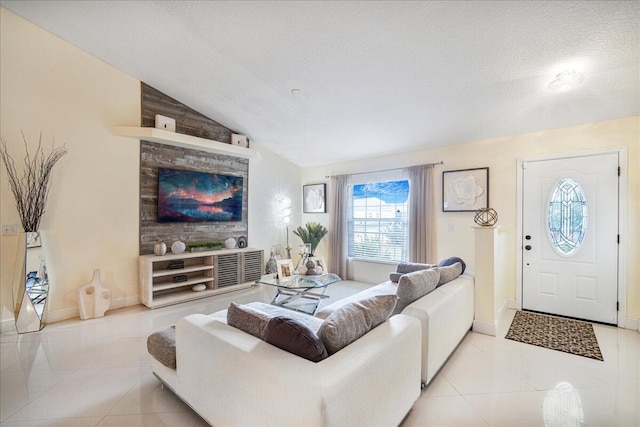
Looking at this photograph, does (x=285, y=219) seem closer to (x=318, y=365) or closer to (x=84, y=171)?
(x=84, y=171)

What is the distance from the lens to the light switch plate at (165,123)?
153 inches

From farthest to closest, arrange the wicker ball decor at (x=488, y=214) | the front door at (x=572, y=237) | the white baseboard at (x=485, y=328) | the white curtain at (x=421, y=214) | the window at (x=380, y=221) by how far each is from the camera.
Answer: the window at (x=380, y=221) < the white curtain at (x=421, y=214) < the front door at (x=572, y=237) < the wicker ball decor at (x=488, y=214) < the white baseboard at (x=485, y=328)

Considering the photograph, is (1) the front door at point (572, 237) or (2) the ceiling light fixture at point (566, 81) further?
(1) the front door at point (572, 237)

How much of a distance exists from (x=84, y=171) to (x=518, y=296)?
585cm

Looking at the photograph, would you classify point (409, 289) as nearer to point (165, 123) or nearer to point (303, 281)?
point (303, 281)

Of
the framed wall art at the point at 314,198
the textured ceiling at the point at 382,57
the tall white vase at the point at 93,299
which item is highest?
the textured ceiling at the point at 382,57

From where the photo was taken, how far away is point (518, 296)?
366cm

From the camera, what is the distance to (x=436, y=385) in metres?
2.02

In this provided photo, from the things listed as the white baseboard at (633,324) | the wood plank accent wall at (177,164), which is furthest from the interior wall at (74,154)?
the white baseboard at (633,324)

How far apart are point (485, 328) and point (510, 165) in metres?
2.20

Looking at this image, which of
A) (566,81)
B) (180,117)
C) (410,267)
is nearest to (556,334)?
(410,267)

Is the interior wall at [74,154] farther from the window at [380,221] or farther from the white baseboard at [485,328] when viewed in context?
the white baseboard at [485,328]

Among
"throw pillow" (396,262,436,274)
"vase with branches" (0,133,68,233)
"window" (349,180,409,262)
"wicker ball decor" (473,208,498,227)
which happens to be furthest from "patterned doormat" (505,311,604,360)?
"vase with branches" (0,133,68,233)

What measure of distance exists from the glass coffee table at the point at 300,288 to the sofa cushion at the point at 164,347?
4.56 ft
